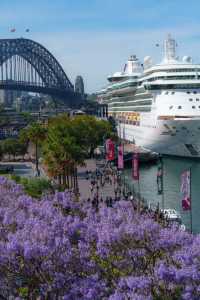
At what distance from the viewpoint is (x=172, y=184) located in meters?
66.2

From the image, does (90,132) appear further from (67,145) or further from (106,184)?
(67,145)

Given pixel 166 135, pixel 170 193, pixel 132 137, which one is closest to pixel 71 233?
pixel 170 193

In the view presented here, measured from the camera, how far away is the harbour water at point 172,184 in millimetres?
50503

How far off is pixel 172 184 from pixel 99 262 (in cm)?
4711

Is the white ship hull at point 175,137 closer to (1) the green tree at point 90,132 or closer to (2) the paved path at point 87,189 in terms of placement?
(1) the green tree at point 90,132

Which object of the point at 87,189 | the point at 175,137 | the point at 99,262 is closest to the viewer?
the point at 99,262

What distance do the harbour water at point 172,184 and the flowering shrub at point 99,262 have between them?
2287 cm

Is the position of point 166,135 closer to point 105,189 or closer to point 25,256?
point 105,189

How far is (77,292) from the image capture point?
17.6 meters

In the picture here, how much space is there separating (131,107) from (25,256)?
92.6m

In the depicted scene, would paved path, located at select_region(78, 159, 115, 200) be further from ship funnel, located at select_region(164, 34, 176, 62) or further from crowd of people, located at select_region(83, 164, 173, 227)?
ship funnel, located at select_region(164, 34, 176, 62)

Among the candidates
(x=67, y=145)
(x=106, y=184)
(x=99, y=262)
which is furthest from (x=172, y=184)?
(x=99, y=262)

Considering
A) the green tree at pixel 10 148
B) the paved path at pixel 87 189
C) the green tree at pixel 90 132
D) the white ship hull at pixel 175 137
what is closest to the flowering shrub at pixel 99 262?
the paved path at pixel 87 189

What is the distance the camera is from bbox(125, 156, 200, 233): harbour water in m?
50.5
